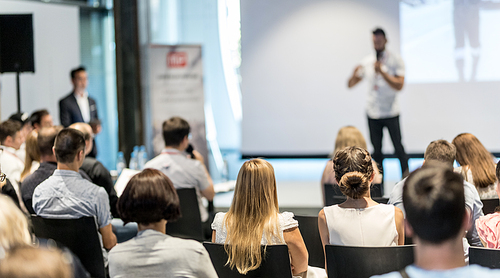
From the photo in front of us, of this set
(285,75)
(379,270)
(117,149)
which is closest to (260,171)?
(379,270)

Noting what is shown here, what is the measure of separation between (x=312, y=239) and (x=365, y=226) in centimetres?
55

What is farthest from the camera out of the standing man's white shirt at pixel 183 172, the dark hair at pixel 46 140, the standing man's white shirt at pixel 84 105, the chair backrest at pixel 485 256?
the standing man's white shirt at pixel 84 105

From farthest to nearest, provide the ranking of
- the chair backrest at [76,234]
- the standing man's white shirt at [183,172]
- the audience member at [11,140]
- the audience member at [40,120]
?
the audience member at [40,120]
the audience member at [11,140]
the standing man's white shirt at [183,172]
the chair backrest at [76,234]

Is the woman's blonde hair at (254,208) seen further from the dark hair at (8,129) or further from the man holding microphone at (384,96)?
the man holding microphone at (384,96)

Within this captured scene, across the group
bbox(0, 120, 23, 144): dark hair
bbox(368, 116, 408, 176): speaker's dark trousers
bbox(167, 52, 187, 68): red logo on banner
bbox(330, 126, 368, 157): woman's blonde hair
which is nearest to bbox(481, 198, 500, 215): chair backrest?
bbox(330, 126, 368, 157): woman's blonde hair

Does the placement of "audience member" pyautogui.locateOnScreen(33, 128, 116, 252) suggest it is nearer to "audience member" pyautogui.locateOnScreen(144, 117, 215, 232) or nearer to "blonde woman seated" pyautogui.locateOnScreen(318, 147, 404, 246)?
"audience member" pyautogui.locateOnScreen(144, 117, 215, 232)

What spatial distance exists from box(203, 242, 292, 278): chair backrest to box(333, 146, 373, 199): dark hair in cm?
45

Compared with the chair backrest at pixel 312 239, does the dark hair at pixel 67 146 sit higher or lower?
higher

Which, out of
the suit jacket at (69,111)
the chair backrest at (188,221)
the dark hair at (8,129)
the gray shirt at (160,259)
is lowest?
the chair backrest at (188,221)

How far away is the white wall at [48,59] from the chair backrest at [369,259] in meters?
5.83

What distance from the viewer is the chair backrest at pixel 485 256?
1829 millimetres

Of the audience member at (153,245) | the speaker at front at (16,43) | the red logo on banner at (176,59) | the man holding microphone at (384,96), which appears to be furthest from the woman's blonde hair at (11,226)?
the red logo on banner at (176,59)

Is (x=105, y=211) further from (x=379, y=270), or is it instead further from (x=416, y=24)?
(x=416, y=24)

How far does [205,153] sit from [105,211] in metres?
3.75
